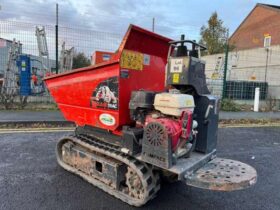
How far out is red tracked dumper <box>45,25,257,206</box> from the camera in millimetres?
3109

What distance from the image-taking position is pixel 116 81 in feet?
11.5

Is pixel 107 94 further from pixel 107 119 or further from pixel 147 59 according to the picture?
pixel 147 59

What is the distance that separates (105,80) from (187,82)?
1071 mm

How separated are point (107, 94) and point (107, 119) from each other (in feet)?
1.17

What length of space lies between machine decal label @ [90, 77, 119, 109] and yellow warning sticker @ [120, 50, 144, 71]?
0.23 metres

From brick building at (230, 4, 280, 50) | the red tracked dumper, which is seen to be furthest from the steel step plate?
brick building at (230, 4, 280, 50)

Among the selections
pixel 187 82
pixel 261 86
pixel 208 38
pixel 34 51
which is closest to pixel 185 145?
pixel 187 82

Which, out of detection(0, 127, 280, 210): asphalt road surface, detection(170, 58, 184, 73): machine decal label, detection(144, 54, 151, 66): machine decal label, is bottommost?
detection(0, 127, 280, 210): asphalt road surface

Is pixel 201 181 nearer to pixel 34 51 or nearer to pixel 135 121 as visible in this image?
pixel 135 121

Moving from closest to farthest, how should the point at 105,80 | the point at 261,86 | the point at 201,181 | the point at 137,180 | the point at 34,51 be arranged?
the point at 201,181 < the point at 137,180 < the point at 105,80 < the point at 34,51 < the point at 261,86

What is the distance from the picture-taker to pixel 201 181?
9.84 ft

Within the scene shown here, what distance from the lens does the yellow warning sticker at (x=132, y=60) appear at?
137 inches

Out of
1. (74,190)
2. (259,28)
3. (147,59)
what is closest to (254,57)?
(259,28)

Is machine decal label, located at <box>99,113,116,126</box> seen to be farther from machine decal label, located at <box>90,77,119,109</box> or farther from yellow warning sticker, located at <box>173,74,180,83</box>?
yellow warning sticker, located at <box>173,74,180,83</box>
